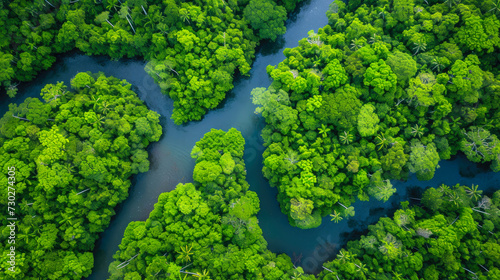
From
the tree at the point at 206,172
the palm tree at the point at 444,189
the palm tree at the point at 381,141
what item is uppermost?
the palm tree at the point at 381,141

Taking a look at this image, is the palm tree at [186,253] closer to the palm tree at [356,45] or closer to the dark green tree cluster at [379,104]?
the dark green tree cluster at [379,104]

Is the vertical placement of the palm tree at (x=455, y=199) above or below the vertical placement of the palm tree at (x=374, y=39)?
below

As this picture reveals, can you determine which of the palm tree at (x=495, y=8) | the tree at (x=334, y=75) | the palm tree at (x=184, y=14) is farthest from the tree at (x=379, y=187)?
the palm tree at (x=184, y=14)

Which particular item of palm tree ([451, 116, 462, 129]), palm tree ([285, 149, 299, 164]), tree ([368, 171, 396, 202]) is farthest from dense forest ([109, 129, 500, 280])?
palm tree ([451, 116, 462, 129])

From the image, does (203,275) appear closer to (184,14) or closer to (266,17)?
(184,14)

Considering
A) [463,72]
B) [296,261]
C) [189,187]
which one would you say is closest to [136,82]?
[189,187]

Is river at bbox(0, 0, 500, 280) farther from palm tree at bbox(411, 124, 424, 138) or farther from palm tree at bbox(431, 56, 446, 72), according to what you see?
palm tree at bbox(431, 56, 446, 72)

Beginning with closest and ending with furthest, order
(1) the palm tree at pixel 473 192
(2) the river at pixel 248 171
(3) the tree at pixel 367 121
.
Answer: (3) the tree at pixel 367 121 → (1) the palm tree at pixel 473 192 → (2) the river at pixel 248 171
